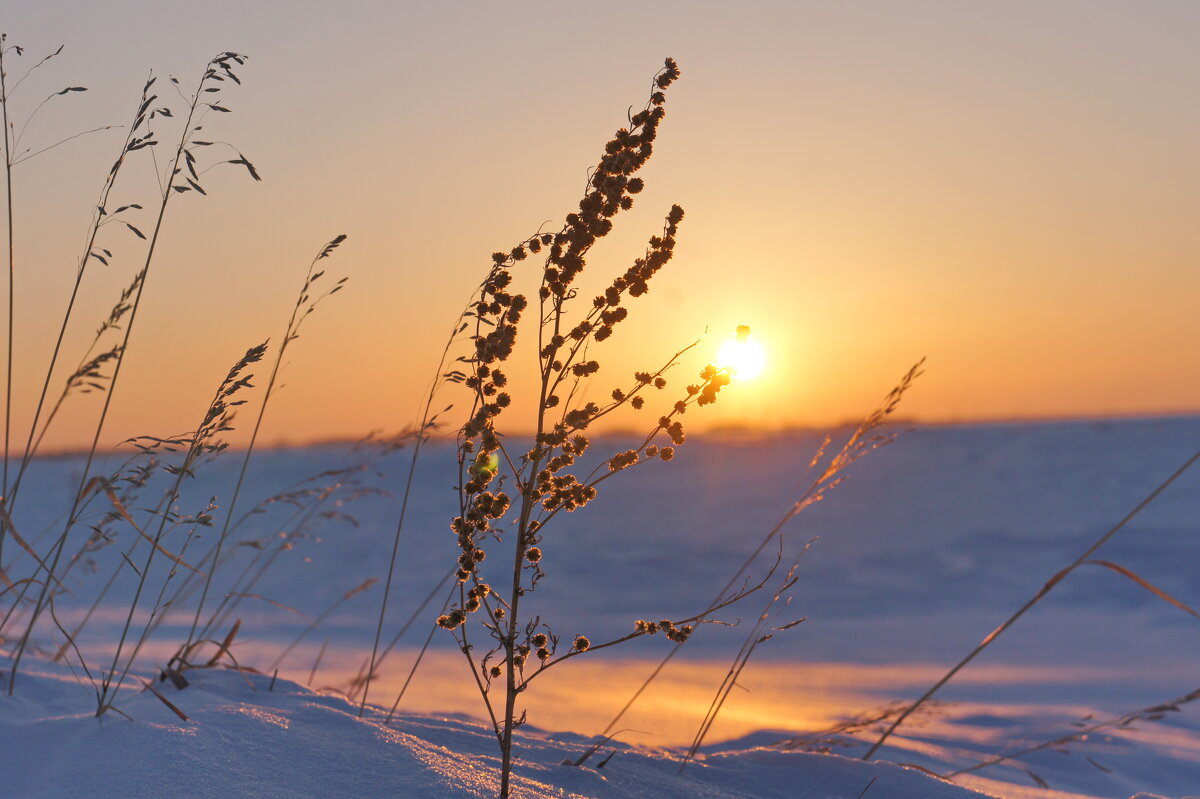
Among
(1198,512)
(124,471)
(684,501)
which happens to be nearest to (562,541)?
(684,501)

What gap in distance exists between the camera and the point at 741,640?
251 inches

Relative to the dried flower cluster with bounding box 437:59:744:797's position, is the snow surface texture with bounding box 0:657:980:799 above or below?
below

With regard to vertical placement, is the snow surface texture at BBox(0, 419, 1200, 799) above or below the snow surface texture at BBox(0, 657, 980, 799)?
above

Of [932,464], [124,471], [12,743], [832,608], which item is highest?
[932,464]

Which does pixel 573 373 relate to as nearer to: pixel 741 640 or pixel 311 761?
pixel 311 761

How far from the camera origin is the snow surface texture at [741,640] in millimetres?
2506

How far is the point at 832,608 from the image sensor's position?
703 centimetres

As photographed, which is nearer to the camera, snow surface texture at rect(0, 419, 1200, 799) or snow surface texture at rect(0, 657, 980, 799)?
snow surface texture at rect(0, 657, 980, 799)

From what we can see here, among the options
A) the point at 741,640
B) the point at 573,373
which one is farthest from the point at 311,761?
the point at 741,640

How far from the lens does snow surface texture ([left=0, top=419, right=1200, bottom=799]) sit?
2.51 meters

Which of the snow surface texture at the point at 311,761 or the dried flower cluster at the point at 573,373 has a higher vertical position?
the dried flower cluster at the point at 573,373

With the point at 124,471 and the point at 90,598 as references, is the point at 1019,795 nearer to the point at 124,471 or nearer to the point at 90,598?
the point at 124,471

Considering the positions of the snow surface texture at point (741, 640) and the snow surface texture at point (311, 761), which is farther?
the snow surface texture at point (741, 640)

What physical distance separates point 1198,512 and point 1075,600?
2511mm
